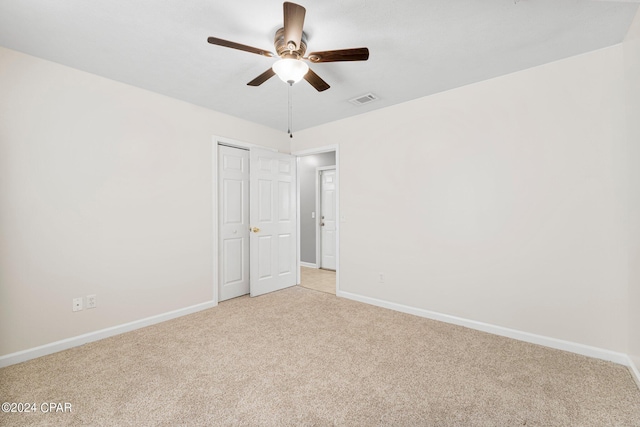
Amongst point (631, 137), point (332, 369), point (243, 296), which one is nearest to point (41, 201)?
point (243, 296)

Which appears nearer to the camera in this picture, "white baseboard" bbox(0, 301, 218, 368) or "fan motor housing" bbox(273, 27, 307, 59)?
"fan motor housing" bbox(273, 27, 307, 59)

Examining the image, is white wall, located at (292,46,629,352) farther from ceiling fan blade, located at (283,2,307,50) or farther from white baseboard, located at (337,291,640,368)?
ceiling fan blade, located at (283,2,307,50)

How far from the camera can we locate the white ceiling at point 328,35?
1.79 meters

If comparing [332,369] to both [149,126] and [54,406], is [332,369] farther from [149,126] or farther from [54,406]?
[149,126]

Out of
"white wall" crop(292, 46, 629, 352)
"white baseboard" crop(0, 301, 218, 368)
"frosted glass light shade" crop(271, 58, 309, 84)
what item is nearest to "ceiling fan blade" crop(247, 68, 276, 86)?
"frosted glass light shade" crop(271, 58, 309, 84)

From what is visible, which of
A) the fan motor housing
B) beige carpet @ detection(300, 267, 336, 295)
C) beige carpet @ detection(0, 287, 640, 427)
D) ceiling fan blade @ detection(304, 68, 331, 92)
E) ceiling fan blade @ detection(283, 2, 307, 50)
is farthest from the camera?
beige carpet @ detection(300, 267, 336, 295)

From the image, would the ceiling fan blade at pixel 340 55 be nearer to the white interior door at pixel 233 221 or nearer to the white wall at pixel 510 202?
the white wall at pixel 510 202

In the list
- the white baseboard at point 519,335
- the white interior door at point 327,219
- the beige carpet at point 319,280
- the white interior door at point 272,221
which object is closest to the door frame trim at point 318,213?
the white interior door at point 327,219

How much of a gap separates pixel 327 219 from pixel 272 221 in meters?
1.91

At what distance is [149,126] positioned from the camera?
3.02 meters

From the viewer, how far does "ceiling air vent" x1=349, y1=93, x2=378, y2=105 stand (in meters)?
3.16

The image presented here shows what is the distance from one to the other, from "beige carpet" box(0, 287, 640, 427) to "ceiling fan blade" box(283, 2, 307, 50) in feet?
7.64

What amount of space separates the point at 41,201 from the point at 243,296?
2451 mm

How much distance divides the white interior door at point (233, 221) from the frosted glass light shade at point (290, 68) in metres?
2.07
